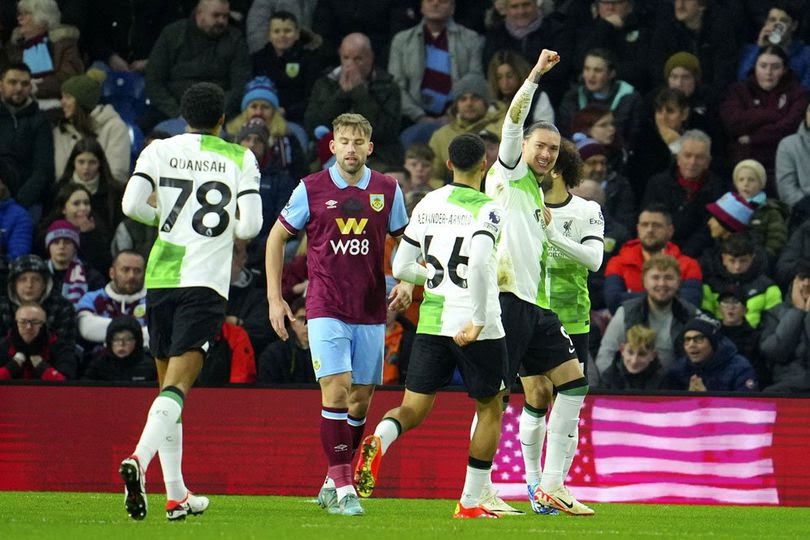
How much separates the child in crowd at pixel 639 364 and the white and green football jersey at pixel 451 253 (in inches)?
171

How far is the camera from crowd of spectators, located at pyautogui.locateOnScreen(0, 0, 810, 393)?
14.4m

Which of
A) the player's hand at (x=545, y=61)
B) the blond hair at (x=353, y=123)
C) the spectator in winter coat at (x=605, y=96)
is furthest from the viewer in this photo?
the spectator in winter coat at (x=605, y=96)

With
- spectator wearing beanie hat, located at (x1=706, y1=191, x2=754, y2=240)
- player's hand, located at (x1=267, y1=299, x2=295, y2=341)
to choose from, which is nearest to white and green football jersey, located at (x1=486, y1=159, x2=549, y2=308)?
player's hand, located at (x1=267, y1=299, x2=295, y2=341)

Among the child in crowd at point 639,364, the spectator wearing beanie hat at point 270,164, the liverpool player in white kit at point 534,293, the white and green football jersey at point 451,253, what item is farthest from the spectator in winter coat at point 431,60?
the white and green football jersey at point 451,253

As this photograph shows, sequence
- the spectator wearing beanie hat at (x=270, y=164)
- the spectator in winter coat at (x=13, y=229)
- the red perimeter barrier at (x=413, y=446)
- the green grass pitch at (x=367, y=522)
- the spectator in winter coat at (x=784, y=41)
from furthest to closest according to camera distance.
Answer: the spectator in winter coat at (x=784, y=41) < the spectator wearing beanie hat at (x=270, y=164) < the spectator in winter coat at (x=13, y=229) < the red perimeter barrier at (x=413, y=446) < the green grass pitch at (x=367, y=522)

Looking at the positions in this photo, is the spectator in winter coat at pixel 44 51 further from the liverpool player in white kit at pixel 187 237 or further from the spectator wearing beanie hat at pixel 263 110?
the liverpool player in white kit at pixel 187 237

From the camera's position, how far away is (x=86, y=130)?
1717 cm

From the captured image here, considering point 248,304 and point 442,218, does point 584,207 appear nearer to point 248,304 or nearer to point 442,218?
point 442,218

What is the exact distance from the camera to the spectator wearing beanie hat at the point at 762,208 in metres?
15.8

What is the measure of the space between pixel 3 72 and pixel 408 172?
452cm

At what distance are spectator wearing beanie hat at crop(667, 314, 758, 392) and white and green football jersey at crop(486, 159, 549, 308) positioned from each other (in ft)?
12.3

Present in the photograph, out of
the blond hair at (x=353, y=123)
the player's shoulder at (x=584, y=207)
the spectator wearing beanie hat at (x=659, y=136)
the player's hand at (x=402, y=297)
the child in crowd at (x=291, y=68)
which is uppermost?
the child in crowd at (x=291, y=68)

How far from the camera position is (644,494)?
1305 centimetres

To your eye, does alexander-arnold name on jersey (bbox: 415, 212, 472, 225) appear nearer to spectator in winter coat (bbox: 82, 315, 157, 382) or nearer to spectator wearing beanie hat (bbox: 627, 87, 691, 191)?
spectator in winter coat (bbox: 82, 315, 157, 382)
